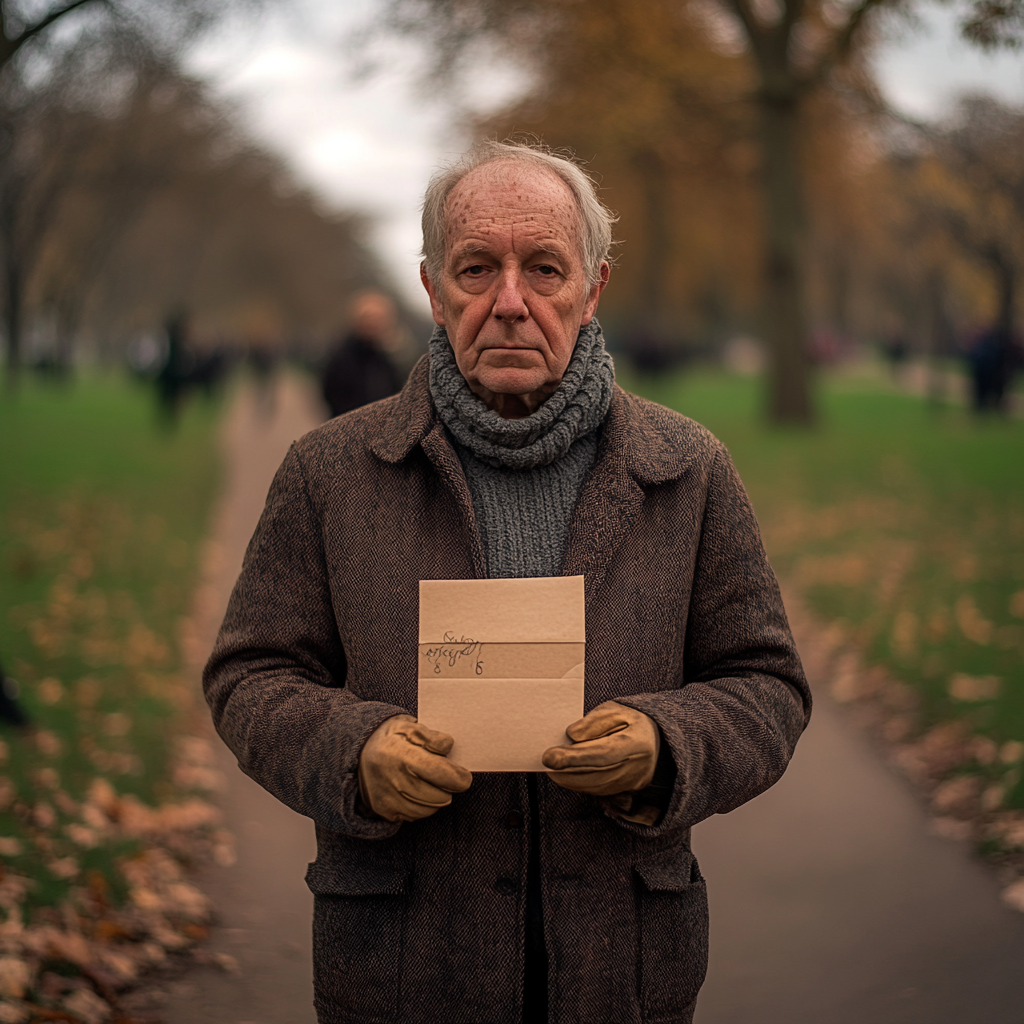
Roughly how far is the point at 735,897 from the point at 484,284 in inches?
124

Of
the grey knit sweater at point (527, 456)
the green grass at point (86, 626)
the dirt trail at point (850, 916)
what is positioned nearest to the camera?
the grey knit sweater at point (527, 456)

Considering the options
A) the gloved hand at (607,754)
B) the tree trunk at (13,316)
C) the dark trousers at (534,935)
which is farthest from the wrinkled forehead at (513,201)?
the tree trunk at (13,316)

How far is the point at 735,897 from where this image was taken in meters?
4.45

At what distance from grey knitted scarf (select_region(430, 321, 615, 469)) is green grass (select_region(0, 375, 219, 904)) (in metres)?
2.98

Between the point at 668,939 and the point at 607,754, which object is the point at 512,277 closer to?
the point at 607,754

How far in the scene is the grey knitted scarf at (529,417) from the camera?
2.05m

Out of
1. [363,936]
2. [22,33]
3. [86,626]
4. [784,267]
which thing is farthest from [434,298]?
[784,267]

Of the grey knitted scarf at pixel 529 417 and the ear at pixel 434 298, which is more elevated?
the ear at pixel 434 298

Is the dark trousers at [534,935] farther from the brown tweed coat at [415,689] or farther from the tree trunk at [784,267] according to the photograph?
the tree trunk at [784,267]

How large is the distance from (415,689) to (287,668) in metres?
0.26

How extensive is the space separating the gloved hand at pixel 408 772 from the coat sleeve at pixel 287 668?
0.19 feet

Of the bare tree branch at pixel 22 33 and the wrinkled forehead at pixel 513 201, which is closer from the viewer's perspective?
the wrinkled forehead at pixel 513 201

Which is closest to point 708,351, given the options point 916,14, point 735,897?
point 916,14

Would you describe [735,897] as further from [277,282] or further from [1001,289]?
[277,282]
